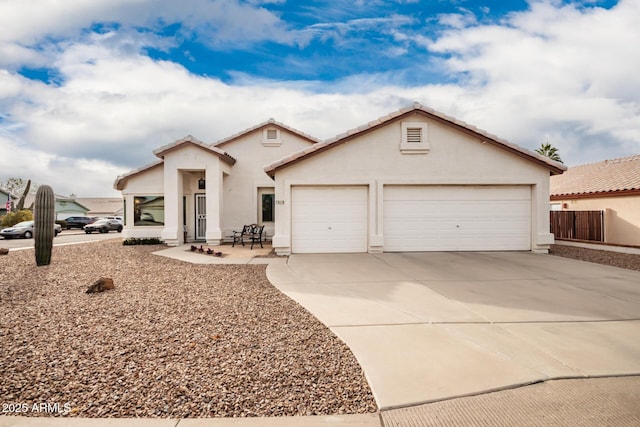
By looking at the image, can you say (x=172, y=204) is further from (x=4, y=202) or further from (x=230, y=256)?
(x=4, y=202)

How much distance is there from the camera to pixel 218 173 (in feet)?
52.7

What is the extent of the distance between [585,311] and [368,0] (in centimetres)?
1057

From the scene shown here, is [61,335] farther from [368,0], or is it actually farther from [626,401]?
[368,0]

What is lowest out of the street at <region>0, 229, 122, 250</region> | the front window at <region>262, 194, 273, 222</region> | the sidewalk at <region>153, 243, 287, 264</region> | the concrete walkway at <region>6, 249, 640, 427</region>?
the street at <region>0, 229, 122, 250</region>

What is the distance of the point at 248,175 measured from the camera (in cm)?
1814

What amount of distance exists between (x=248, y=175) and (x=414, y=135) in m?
8.89

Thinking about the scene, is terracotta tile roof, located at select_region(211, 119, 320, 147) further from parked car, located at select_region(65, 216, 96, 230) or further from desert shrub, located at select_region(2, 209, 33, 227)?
parked car, located at select_region(65, 216, 96, 230)

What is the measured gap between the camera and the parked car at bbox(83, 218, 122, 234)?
31.5 meters

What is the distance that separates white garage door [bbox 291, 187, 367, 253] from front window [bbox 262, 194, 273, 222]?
582cm

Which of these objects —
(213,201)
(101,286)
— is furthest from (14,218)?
(101,286)

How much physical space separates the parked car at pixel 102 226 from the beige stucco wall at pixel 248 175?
20706mm

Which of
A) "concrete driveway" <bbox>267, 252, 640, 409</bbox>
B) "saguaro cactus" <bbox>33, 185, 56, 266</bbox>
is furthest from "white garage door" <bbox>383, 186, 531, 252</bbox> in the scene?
"saguaro cactus" <bbox>33, 185, 56, 266</bbox>

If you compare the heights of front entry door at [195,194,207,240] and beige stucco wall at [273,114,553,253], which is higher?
beige stucco wall at [273,114,553,253]

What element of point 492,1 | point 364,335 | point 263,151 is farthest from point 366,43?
point 364,335
